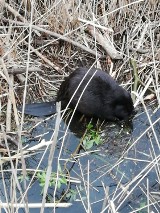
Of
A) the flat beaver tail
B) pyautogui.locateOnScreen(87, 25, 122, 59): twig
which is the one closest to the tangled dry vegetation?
pyautogui.locateOnScreen(87, 25, 122, 59): twig

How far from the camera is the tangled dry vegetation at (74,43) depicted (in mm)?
4320

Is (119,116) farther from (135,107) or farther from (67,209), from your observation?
(67,209)

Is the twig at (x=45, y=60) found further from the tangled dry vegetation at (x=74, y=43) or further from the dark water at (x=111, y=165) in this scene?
the dark water at (x=111, y=165)

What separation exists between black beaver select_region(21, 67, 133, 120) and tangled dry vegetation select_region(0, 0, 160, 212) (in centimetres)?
25

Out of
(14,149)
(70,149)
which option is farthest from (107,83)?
(14,149)

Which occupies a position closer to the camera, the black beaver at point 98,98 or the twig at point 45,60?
the black beaver at point 98,98

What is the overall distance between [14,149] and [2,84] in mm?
677

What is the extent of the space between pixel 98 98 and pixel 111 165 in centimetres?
64

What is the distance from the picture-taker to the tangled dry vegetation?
14.2 ft

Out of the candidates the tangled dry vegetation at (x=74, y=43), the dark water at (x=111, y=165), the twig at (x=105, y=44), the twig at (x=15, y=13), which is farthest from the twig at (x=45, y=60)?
the dark water at (x=111, y=165)

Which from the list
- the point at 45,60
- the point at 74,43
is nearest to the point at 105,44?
the point at 74,43

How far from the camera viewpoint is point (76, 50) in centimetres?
470

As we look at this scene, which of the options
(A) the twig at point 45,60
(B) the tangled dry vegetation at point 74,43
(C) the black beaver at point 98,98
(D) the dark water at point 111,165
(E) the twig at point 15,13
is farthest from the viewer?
(E) the twig at point 15,13

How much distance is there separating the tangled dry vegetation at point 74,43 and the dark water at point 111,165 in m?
0.43
